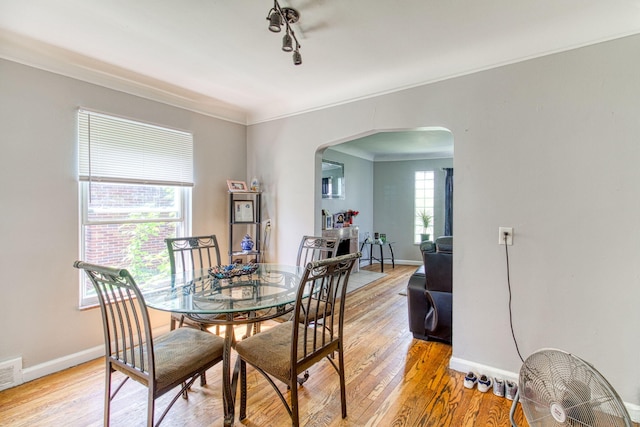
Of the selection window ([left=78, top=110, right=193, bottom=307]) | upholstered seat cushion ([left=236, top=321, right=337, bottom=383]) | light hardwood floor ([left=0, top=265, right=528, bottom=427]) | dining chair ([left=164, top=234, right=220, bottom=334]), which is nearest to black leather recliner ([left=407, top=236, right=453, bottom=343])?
light hardwood floor ([left=0, top=265, right=528, bottom=427])

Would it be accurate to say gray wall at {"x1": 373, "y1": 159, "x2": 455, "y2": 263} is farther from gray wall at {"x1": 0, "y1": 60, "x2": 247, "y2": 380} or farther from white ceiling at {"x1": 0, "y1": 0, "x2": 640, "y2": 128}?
gray wall at {"x1": 0, "y1": 60, "x2": 247, "y2": 380}

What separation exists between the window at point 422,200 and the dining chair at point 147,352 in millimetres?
5566

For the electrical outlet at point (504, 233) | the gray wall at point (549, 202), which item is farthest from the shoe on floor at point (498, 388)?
the electrical outlet at point (504, 233)

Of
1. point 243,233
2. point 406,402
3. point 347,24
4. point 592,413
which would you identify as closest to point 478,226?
point 406,402

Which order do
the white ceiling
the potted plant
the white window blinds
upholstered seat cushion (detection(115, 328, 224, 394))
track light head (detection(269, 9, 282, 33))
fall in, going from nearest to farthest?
1. upholstered seat cushion (detection(115, 328, 224, 394))
2. track light head (detection(269, 9, 282, 33))
3. the white ceiling
4. the white window blinds
5. the potted plant

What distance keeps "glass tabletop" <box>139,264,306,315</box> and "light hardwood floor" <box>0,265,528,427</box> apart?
0.73 meters

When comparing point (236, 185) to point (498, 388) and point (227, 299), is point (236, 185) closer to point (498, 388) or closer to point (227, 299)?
point (227, 299)

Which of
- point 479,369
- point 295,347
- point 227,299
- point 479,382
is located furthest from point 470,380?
point 227,299

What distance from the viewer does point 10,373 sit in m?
2.18

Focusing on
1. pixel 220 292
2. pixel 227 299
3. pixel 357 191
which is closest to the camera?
pixel 227 299

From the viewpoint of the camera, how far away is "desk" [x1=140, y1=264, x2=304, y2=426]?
1681 mm

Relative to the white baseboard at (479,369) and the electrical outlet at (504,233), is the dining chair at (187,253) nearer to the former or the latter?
the white baseboard at (479,369)

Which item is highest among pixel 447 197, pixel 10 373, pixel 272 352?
pixel 447 197

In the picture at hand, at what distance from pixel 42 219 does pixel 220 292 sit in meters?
1.58
